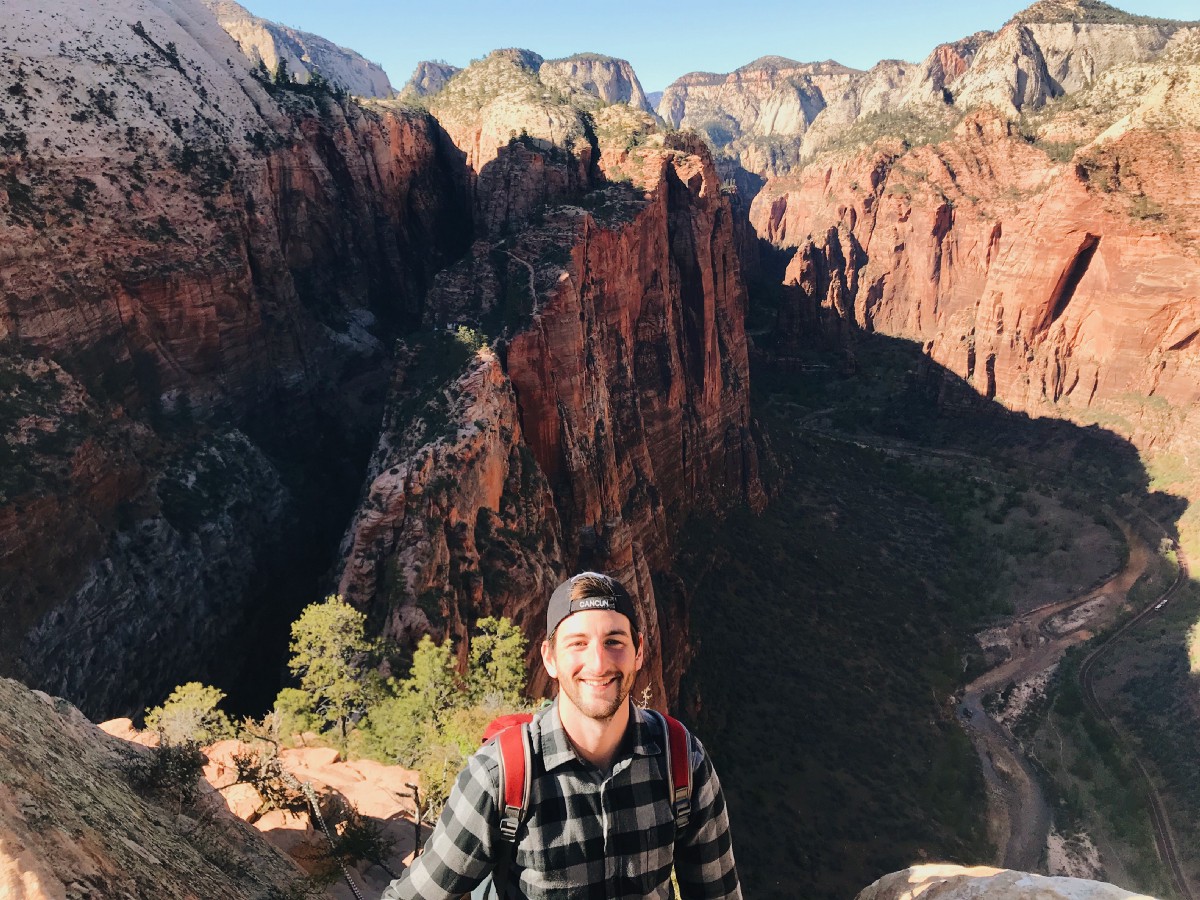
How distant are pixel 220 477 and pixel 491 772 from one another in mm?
34322

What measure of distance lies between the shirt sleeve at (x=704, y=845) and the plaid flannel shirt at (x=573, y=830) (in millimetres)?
12

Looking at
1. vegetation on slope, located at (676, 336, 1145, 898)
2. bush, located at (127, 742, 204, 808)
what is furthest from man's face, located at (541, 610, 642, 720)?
vegetation on slope, located at (676, 336, 1145, 898)

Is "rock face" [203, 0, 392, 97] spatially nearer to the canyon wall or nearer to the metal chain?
the canyon wall

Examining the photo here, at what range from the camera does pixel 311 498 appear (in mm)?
38062

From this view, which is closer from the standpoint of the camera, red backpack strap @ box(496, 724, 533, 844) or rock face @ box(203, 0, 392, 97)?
red backpack strap @ box(496, 724, 533, 844)

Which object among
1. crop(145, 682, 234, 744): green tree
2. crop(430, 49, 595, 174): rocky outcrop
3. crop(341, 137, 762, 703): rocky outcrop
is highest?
crop(430, 49, 595, 174): rocky outcrop

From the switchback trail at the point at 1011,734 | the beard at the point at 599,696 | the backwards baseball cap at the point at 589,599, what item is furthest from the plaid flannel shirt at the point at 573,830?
the switchback trail at the point at 1011,734

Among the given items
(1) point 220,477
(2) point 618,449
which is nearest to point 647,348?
(2) point 618,449

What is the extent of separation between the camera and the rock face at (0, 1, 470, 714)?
25.7 metres

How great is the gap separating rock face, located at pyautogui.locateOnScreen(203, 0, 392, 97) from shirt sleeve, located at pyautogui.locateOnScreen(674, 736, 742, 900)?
13181 centimetres

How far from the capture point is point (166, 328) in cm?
3416

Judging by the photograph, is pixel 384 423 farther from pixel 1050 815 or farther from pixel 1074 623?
pixel 1074 623

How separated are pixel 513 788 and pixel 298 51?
655 ft

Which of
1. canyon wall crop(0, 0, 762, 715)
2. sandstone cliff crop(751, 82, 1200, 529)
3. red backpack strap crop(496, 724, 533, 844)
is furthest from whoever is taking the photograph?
sandstone cliff crop(751, 82, 1200, 529)
